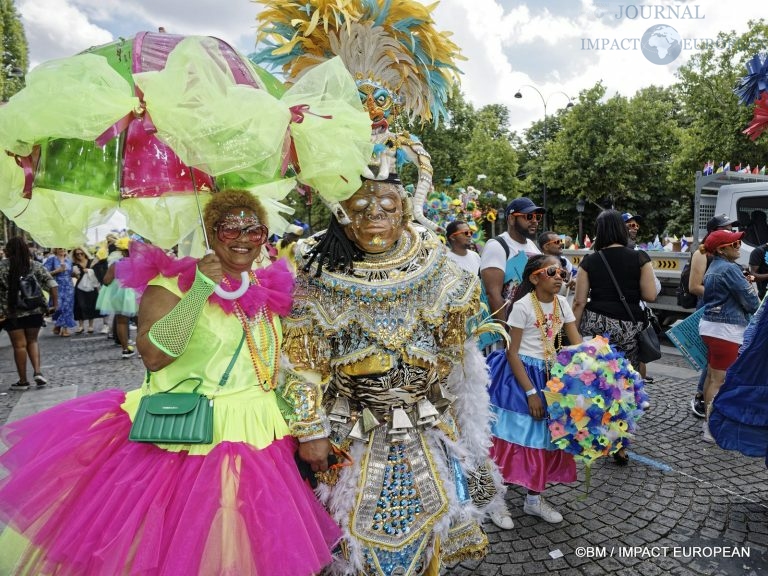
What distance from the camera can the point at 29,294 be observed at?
21.8 feet

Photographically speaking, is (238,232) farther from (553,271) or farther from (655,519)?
(655,519)

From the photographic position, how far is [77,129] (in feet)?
5.29

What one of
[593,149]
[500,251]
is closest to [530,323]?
Answer: [500,251]

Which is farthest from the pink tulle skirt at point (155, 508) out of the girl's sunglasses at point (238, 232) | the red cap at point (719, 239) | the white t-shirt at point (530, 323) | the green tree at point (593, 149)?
the green tree at point (593, 149)

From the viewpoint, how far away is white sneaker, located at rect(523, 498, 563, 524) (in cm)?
338

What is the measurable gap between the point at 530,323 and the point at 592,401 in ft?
2.39

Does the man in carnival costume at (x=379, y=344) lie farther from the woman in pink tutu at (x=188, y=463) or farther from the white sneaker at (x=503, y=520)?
the white sneaker at (x=503, y=520)

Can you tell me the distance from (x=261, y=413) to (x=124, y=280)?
78cm

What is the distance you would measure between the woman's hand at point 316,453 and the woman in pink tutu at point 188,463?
6 cm

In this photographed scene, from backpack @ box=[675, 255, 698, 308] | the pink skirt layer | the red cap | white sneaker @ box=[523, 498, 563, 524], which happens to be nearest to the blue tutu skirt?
the pink skirt layer

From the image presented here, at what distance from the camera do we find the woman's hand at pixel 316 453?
6.81 ft

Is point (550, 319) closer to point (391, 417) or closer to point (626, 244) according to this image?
point (626, 244)

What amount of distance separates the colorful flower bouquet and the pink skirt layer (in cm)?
37

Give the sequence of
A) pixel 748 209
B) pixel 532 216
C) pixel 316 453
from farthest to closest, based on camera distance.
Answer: pixel 748 209, pixel 532 216, pixel 316 453
